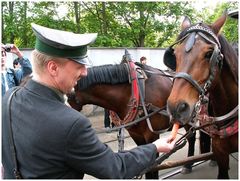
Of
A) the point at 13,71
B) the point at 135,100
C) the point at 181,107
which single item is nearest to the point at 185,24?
the point at 181,107

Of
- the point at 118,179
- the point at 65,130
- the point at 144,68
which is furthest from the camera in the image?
the point at 144,68

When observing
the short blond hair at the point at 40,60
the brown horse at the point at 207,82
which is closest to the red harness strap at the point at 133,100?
the brown horse at the point at 207,82

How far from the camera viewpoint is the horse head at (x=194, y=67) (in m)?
1.90

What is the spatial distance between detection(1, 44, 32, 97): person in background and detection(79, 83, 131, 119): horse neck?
60 cm

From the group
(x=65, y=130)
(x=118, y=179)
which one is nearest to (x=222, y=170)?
(x=118, y=179)

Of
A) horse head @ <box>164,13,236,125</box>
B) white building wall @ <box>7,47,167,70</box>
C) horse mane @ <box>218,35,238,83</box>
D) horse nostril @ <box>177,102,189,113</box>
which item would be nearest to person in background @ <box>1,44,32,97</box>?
horse head @ <box>164,13,236,125</box>

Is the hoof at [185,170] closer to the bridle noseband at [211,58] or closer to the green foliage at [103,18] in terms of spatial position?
the bridle noseband at [211,58]

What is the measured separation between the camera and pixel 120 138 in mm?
3273

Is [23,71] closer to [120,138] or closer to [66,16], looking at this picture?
[120,138]

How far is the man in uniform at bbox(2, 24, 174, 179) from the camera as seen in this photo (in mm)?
1158

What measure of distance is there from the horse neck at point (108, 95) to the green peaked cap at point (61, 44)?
1931mm

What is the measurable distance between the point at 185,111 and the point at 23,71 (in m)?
1.69


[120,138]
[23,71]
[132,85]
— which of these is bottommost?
[120,138]

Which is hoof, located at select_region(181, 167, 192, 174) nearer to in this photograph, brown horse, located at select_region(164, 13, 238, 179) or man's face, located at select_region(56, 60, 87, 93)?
brown horse, located at select_region(164, 13, 238, 179)
